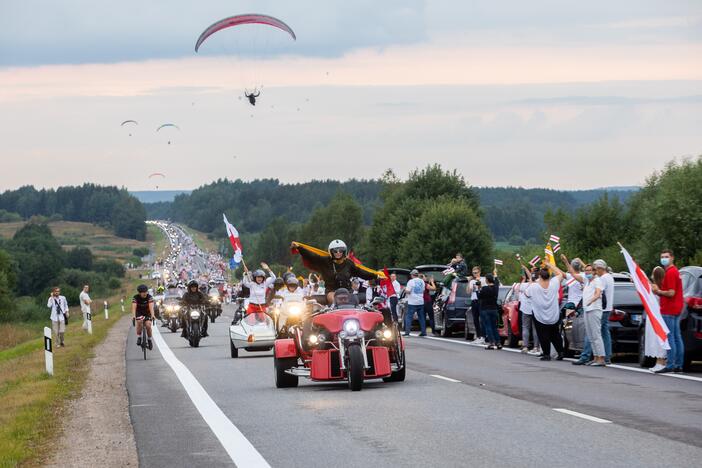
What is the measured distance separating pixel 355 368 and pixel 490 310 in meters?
12.3

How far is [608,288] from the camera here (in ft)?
72.9

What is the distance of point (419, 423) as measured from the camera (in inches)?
500

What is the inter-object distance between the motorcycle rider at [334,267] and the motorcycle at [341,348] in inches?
16.3

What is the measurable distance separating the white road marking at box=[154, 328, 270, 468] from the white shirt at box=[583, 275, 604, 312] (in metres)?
7.06

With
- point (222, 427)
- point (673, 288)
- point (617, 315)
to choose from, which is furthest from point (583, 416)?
point (617, 315)

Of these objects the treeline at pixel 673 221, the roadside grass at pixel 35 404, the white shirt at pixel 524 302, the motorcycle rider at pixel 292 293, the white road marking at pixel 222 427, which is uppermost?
the treeline at pixel 673 221

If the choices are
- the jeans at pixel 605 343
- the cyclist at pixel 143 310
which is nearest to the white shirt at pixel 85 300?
the cyclist at pixel 143 310

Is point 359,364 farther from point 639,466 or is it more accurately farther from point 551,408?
point 639,466

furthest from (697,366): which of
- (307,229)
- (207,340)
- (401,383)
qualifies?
(307,229)

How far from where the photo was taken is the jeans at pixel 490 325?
28.6m

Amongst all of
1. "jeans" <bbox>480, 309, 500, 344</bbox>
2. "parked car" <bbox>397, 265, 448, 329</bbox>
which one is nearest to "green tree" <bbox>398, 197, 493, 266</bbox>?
"parked car" <bbox>397, 265, 448, 329</bbox>

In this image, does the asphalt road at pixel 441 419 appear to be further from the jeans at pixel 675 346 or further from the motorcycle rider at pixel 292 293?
the motorcycle rider at pixel 292 293

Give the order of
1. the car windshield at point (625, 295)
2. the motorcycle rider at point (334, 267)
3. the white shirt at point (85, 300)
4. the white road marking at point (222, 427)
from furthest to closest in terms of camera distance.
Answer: the white shirt at point (85, 300) → the car windshield at point (625, 295) → the motorcycle rider at point (334, 267) → the white road marking at point (222, 427)

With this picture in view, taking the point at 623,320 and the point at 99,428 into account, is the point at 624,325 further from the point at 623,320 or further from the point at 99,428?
the point at 99,428
